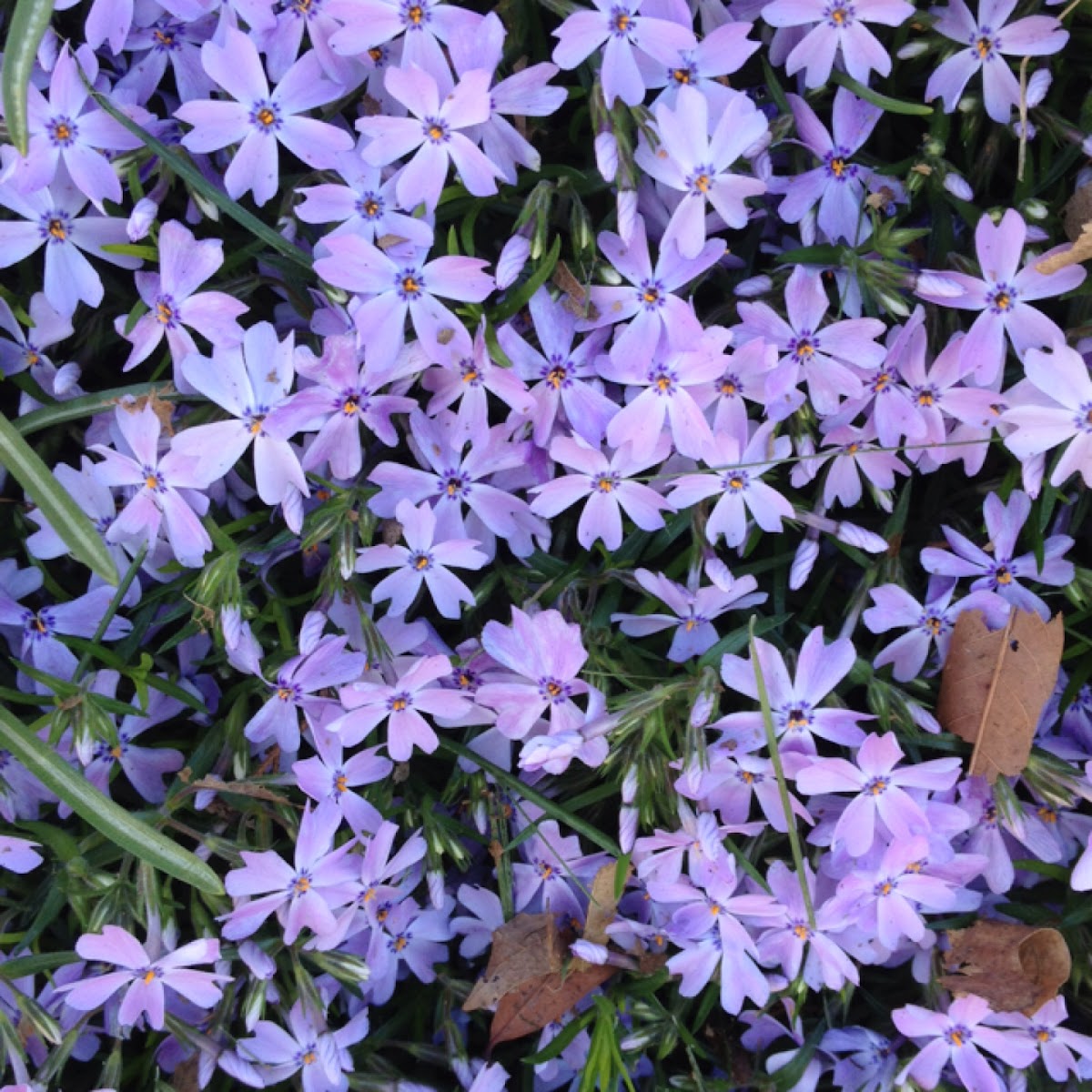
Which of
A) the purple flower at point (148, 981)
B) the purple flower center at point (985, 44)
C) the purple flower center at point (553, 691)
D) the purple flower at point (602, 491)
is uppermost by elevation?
the purple flower center at point (985, 44)

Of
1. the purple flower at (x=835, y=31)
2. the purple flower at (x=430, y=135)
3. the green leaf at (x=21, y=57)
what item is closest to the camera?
the green leaf at (x=21, y=57)

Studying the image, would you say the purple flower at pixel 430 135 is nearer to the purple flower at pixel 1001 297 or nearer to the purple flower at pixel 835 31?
the purple flower at pixel 835 31

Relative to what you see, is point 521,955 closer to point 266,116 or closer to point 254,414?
point 254,414

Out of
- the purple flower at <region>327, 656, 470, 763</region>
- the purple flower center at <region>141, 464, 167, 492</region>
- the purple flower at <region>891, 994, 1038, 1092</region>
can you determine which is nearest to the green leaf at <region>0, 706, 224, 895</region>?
the purple flower at <region>327, 656, 470, 763</region>

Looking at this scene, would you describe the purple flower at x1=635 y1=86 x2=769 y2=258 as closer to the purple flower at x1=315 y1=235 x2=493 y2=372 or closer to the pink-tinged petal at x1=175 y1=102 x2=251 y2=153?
the purple flower at x1=315 y1=235 x2=493 y2=372

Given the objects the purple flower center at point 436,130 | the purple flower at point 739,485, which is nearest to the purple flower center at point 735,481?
the purple flower at point 739,485

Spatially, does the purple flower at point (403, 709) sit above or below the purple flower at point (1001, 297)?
below

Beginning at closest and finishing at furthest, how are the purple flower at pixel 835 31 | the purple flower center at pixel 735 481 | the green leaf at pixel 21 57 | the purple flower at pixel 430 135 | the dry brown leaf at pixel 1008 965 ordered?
the green leaf at pixel 21 57 → the purple flower at pixel 430 135 → the purple flower at pixel 835 31 → the purple flower center at pixel 735 481 → the dry brown leaf at pixel 1008 965
